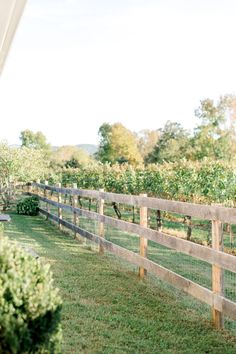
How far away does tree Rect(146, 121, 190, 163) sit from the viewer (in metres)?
54.0

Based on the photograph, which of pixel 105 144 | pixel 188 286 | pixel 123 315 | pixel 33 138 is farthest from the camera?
pixel 33 138

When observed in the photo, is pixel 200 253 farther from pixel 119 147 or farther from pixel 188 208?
pixel 119 147

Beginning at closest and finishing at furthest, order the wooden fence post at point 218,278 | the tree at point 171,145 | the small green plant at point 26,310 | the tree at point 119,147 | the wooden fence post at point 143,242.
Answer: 1. the small green plant at point 26,310
2. the wooden fence post at point 218,278
3. the wooden fence post at point 143,242
4. the tree at point 171,145
5. the tree at point 119,147

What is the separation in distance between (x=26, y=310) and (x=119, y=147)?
5931 cm

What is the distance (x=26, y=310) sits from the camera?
283 cm

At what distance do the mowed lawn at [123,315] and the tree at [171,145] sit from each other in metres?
42.2

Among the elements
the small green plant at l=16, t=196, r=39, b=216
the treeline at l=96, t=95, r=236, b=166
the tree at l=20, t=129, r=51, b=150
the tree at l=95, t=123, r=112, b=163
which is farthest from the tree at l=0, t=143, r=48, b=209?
the tree at l=20, t=129, r=51, b=150

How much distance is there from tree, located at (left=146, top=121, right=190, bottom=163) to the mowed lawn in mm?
42183

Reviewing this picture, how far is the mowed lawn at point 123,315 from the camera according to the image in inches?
187

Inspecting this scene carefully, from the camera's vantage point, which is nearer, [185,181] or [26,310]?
[26,310]

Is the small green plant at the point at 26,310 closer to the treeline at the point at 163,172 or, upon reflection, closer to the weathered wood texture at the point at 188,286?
the weathered wood texture at the point at 188,286

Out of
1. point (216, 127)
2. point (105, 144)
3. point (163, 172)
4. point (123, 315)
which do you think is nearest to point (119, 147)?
point (105, 144)

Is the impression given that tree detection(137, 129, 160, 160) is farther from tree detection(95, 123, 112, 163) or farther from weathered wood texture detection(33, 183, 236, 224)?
weathered wood texture detection(33, 183, 236, 224)

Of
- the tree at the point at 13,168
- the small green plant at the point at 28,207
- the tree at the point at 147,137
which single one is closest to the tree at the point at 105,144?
the tree at the point at 147,137
